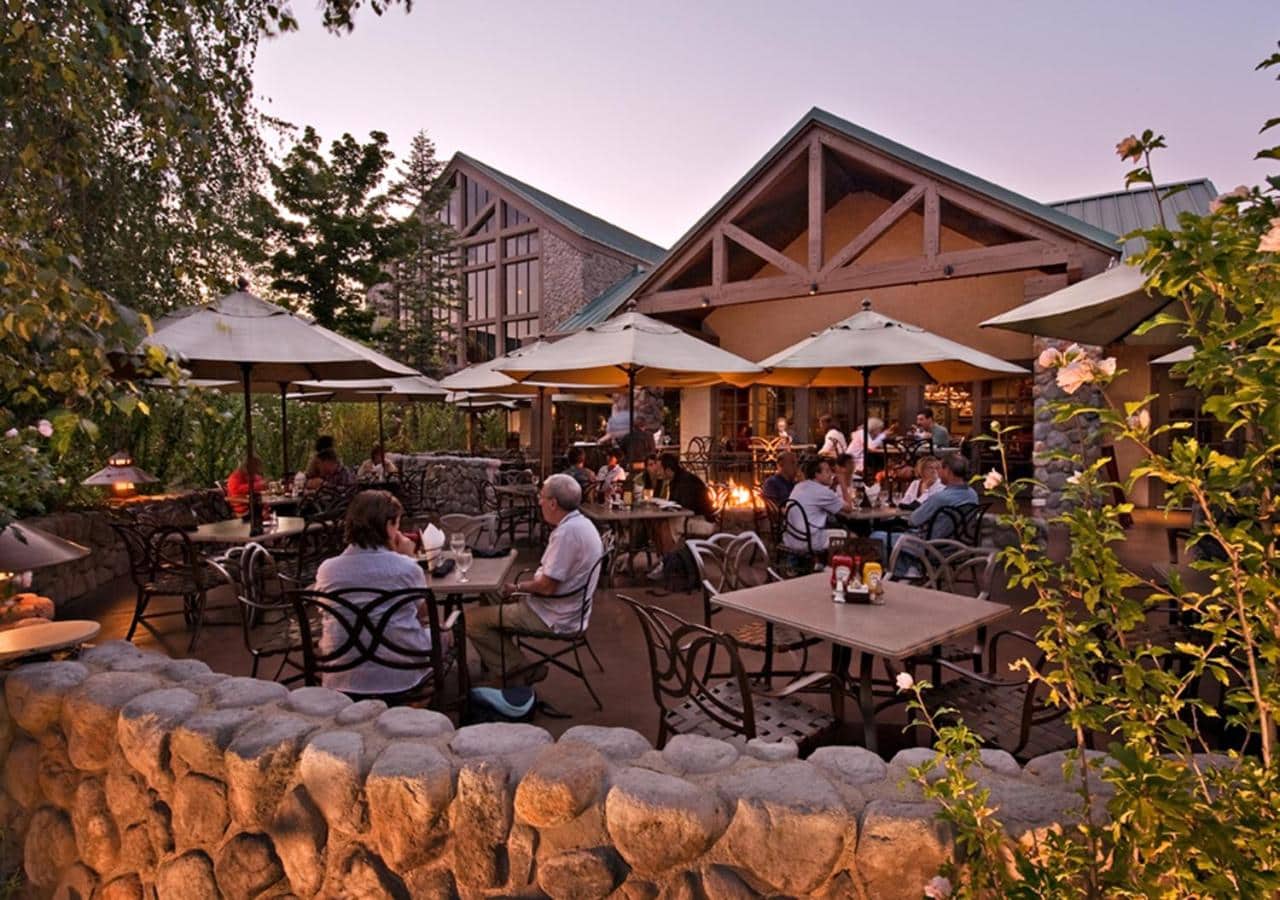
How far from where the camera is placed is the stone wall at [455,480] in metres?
11.3

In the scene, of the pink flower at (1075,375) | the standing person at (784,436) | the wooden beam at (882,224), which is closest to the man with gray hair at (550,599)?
the pink flower at (1075,375)

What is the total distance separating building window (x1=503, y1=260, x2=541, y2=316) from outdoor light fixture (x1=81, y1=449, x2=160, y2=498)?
16.1 metres

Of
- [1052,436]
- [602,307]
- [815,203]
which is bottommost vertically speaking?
[1052,436]

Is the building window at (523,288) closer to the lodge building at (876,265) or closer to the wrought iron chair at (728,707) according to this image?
the lodge building at (876,265)

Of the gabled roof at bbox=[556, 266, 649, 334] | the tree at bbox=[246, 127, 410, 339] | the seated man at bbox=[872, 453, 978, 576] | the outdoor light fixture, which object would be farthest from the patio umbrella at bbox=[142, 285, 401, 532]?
the tree at bbox=[246, 127, 410, 339]

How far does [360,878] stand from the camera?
190cm

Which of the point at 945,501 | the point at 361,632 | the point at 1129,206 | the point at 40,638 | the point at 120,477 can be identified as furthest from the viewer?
the point at 1129,206

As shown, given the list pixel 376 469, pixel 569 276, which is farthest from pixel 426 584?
pixel 569 276

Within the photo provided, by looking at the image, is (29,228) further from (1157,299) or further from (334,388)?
(334,388)

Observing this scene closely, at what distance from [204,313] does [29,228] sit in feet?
11.3

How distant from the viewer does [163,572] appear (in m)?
5.19

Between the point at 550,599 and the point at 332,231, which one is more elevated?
the point at 332,231

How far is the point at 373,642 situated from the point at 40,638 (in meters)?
1.19

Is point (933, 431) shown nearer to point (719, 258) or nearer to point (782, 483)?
point (782, 483)
